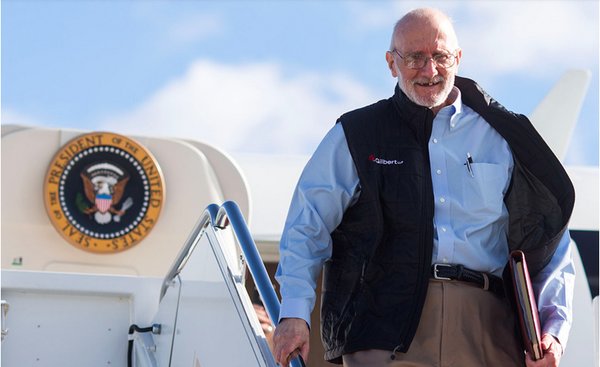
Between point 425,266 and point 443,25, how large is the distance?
74 cm

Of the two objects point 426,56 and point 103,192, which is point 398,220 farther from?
point 103,192

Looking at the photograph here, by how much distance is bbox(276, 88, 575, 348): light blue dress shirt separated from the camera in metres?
3.25

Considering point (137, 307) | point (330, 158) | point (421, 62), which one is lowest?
point (137, 307)

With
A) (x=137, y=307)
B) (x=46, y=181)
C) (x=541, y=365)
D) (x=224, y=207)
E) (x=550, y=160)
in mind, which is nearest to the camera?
(x=541, y=365)

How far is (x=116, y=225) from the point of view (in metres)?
7.56

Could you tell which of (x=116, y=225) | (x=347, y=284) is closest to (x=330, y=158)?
(x=347, y=284)

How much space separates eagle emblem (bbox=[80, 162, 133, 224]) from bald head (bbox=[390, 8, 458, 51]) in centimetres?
448

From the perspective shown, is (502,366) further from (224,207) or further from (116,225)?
(116,225)

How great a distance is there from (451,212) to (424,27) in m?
0.57

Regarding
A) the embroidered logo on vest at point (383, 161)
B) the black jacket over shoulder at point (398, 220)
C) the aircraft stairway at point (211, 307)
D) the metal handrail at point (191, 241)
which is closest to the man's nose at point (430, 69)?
the black jacket over shoulder at point (398, 220)

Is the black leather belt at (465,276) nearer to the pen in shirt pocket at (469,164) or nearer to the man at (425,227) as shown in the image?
the man at (425,227)

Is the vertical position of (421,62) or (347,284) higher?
(421,62)

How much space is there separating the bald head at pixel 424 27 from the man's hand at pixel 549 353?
0.92 metres

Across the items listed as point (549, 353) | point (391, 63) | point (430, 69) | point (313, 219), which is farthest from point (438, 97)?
point (549, 353)
